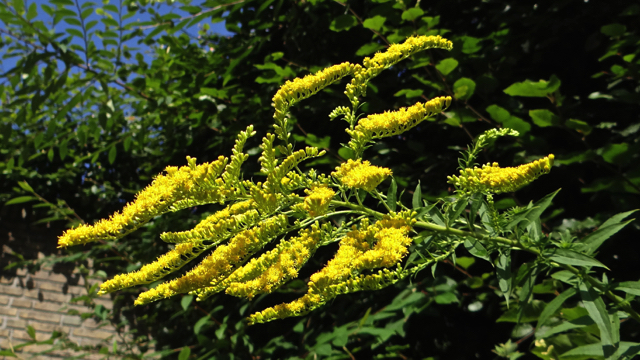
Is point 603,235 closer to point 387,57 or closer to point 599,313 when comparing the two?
point 599,313

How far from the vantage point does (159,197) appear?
1.38m

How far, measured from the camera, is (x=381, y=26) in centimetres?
272

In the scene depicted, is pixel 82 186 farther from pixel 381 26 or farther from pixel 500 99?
pixel 500 99

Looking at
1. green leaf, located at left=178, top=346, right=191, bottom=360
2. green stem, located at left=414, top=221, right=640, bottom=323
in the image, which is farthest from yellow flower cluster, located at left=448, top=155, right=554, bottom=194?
green leaf, located at left=178, top=346, right=191, bottom=360

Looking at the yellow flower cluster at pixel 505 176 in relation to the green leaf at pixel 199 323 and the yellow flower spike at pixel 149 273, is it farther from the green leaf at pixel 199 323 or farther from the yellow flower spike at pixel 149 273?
the green leaf at pixel 199 323

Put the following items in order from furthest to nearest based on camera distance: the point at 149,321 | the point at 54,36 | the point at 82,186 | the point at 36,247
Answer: the point at 36,247, the point at 82,186, the point at 149,321, the point at 54,36

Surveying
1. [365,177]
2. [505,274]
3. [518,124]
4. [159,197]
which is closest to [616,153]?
[518,124]

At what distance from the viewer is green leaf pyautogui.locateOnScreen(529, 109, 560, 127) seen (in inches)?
89.0

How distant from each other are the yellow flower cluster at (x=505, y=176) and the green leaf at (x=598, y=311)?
1.63ft

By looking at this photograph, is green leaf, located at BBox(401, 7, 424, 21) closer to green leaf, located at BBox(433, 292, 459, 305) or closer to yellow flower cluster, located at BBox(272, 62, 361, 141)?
yellow flower cluster, located at BBox(272, 62, 361, 141)

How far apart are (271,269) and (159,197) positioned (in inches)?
16.1

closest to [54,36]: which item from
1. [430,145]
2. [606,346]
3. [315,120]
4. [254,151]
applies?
[254,151]

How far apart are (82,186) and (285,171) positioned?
18.0 feet

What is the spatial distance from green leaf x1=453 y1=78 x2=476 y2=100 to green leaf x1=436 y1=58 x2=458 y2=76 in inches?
3.1
